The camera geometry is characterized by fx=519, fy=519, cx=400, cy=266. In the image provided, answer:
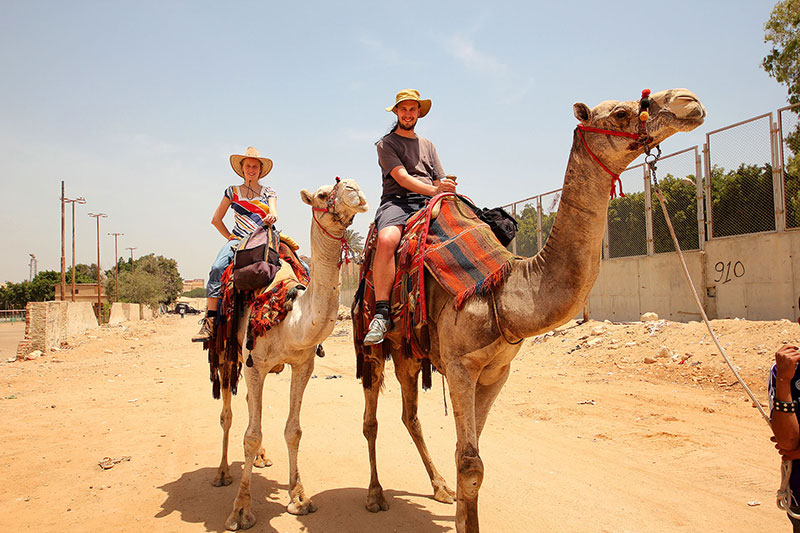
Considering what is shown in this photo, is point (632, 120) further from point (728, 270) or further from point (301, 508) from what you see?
point (728, 270)

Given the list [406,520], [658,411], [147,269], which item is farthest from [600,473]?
[147,269]

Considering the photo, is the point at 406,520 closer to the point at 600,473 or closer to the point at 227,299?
the point at 600,473

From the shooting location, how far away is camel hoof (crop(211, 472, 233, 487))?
5805 millimetres

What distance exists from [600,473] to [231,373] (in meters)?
4.32

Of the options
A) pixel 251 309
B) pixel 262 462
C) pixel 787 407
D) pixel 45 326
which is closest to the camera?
pixel 787 407

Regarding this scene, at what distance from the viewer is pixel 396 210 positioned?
16.2 ft

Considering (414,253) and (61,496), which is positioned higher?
(414,253)

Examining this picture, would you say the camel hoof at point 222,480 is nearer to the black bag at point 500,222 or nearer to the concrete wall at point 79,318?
the black bag at point 500,222

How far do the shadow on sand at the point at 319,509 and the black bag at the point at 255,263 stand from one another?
220 centimetres

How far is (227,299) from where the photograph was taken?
5680mm

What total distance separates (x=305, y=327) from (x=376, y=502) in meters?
1.87

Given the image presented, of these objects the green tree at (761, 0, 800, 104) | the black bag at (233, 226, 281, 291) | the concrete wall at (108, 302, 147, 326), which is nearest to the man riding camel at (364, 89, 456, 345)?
the black bag at (233, 226, 281, 291)

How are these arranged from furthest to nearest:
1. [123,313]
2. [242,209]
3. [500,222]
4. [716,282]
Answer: [123,313] < [716,282] < [242,209] < [500,222]

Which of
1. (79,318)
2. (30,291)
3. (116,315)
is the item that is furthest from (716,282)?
(30,291)
